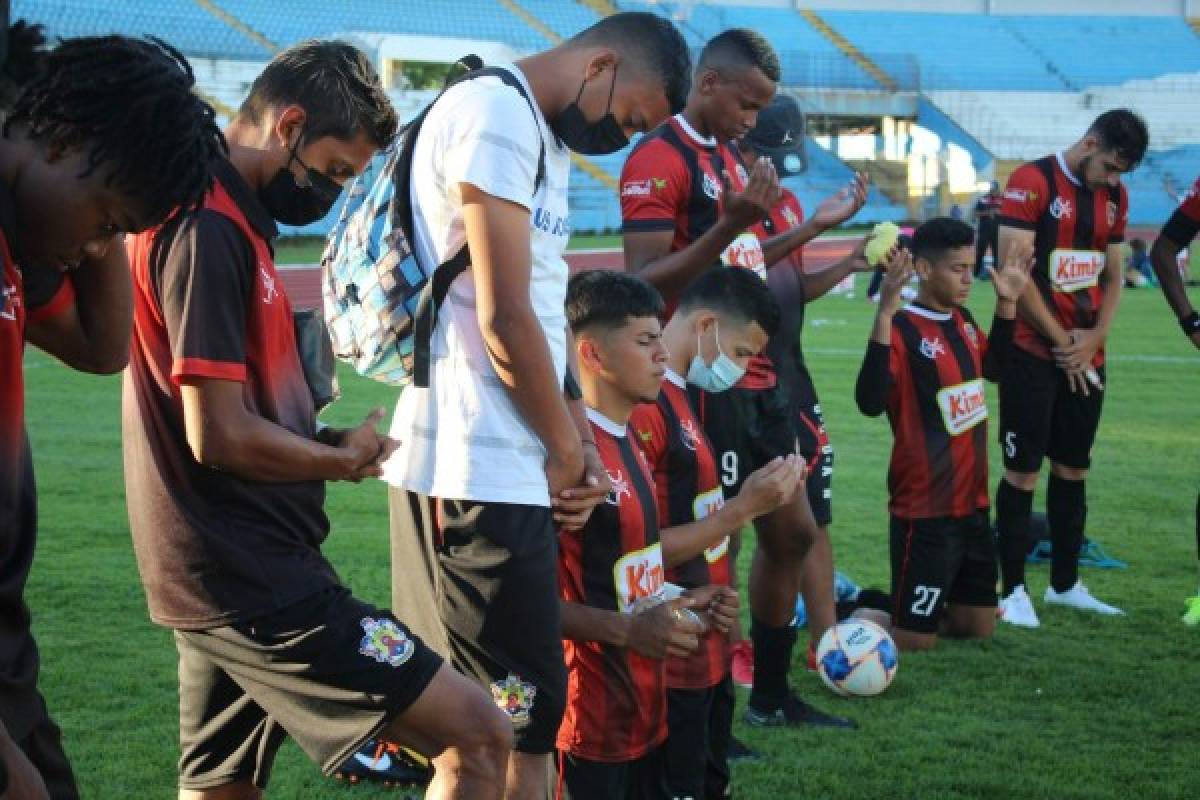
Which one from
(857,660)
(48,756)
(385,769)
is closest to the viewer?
(48,756)

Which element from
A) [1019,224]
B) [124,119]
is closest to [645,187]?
[1019,224]

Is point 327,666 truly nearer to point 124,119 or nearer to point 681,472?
point 124,119

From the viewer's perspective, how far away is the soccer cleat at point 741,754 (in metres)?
4.82

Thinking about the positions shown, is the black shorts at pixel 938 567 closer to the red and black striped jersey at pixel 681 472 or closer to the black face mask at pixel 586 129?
the red and black striped jersey at pixel 681 472

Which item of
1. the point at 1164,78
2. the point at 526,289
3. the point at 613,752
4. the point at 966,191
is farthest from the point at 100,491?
the point at 1164,78

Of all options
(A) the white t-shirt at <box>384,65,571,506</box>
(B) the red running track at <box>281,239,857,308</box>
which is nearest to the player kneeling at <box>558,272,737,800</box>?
(A) the white t-shirt at <box>384,65,571,506</box>

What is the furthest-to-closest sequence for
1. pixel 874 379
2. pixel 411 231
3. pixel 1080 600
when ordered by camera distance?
pixel 1080 600 < pixel 874 379 < pixel 411 231

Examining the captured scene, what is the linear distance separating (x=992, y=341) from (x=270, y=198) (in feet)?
14.0

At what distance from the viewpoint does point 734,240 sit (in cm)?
485

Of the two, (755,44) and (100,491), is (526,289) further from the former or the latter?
(100,491)

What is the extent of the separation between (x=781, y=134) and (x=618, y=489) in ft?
9.46

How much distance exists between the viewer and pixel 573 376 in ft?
11.6

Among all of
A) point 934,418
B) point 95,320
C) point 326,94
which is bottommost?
point 934,418

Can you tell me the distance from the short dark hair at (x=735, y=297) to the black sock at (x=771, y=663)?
1122mm
